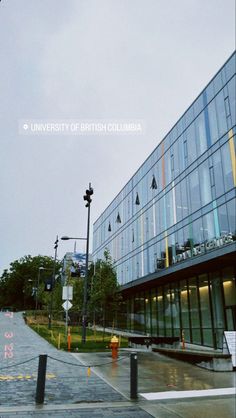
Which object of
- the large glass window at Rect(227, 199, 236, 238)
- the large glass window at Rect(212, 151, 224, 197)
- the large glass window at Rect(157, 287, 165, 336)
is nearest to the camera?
the large glass window at Rect(227, 199, 236, 238)

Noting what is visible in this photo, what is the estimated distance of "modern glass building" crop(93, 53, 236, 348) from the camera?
20.2 metres

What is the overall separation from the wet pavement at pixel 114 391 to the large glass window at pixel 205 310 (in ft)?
24.0

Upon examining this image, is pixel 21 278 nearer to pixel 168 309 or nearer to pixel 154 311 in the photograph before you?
pixel 154 311

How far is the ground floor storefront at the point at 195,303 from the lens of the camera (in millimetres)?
20266

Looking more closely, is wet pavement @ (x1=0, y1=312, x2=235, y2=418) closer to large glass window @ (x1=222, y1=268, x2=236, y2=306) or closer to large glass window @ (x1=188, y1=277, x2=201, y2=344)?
large glass window @ (x1=222, y1=268, x2=236, y2=306)

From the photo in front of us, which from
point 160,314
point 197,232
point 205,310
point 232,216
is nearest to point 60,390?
point 232,216

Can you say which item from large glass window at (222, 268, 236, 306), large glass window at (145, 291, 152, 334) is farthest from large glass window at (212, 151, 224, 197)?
large glass window at (145, 291, 152, 334)

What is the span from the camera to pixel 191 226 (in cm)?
2373

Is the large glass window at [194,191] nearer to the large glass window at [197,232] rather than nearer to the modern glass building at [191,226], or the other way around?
the modern glass building at [191,226]

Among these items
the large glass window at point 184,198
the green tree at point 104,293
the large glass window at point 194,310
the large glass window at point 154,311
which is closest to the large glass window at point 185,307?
the large glass window at point 194,310

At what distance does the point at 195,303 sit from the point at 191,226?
16.3 feet

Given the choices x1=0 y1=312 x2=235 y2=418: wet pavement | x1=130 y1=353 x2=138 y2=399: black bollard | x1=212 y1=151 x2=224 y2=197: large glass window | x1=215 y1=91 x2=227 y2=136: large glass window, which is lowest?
x1=0 y1=312 x2=235 y2=418: wet pavement

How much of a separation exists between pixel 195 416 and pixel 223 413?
1.86 feet

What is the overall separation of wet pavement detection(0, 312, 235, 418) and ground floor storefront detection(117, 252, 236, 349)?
21.4 feet
